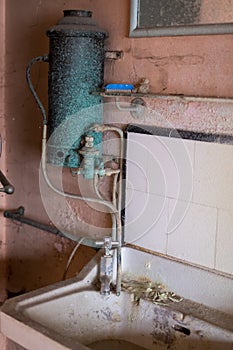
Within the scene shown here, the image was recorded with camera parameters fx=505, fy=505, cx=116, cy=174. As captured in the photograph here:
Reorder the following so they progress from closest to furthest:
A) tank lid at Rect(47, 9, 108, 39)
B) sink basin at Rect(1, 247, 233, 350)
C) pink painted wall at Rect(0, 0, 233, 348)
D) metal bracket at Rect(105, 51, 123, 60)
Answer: sink basin at Rect(1, 247, 233, 350), pink painted wall at Rect(0, 0, 233, 348), tank lid at Rect(47, 9, 108, 39), metal bracket at Rect(105, 51, 123, 60)

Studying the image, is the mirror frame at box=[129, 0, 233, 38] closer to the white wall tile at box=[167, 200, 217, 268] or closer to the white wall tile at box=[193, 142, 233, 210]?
the white wall tile at box=[193, 142, 233, 210]

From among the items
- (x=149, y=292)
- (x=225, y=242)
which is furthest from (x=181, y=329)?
(x=225, y=242)

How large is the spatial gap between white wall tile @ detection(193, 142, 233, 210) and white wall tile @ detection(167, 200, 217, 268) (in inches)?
1.4

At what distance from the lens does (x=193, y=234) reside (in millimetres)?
1601

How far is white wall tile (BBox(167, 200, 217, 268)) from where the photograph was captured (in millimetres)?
1556

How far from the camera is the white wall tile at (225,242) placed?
150 cm

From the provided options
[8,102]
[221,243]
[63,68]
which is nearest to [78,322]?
[221,243]

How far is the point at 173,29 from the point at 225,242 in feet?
2.22

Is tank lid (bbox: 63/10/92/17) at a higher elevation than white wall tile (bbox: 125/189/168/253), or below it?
higher

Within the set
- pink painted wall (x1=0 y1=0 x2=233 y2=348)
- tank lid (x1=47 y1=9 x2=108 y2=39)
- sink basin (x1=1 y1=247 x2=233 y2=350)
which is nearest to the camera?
sink basin (x1=1 y1=247 x2=233 y2=350)

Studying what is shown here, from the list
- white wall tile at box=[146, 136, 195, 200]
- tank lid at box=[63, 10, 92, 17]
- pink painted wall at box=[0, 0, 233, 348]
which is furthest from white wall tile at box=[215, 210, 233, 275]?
tank lid at box=[63, 10, 92, 17]

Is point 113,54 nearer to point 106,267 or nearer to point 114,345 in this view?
point 106,267

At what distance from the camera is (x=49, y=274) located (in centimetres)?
216

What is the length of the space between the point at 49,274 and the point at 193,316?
0.84 meters
